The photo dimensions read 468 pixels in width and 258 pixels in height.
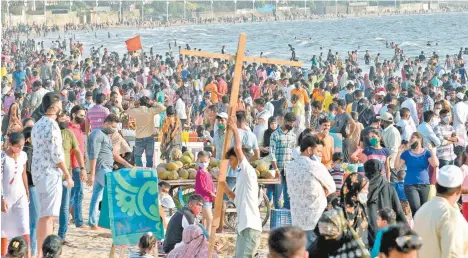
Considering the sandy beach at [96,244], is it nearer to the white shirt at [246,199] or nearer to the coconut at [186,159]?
the coconut at [186,159]

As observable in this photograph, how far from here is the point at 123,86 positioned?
26062mm

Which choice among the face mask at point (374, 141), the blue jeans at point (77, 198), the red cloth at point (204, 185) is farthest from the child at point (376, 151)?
the blue jeans at point (77, 198)

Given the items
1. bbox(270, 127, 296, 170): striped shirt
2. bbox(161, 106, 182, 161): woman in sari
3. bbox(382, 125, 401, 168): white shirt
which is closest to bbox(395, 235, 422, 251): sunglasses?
bbox(270, 127, 296, 170): striped shirt

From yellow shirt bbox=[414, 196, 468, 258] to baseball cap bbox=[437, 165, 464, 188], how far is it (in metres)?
0.11

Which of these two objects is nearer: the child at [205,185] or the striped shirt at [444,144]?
the child at [205,185]

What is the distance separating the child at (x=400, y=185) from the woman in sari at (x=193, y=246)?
141 inches

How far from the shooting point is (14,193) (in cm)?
1010

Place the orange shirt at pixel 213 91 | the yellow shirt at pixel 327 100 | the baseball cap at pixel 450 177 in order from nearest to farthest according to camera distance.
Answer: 1. the baseball cap at pixel 450 177
2. the yellow shirt at pixel 327 100
3. the orange shirt at pixel 213 91

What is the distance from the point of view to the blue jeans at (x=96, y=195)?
496 inches

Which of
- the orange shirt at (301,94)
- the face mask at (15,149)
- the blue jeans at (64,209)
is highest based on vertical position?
the face mask at (15,149)

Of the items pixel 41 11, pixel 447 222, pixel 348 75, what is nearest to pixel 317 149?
pixel 447 222

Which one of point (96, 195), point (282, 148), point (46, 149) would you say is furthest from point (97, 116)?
point (46, 149)

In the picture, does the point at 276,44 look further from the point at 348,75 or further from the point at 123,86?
the point at 123,86

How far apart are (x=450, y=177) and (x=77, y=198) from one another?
6.24m
